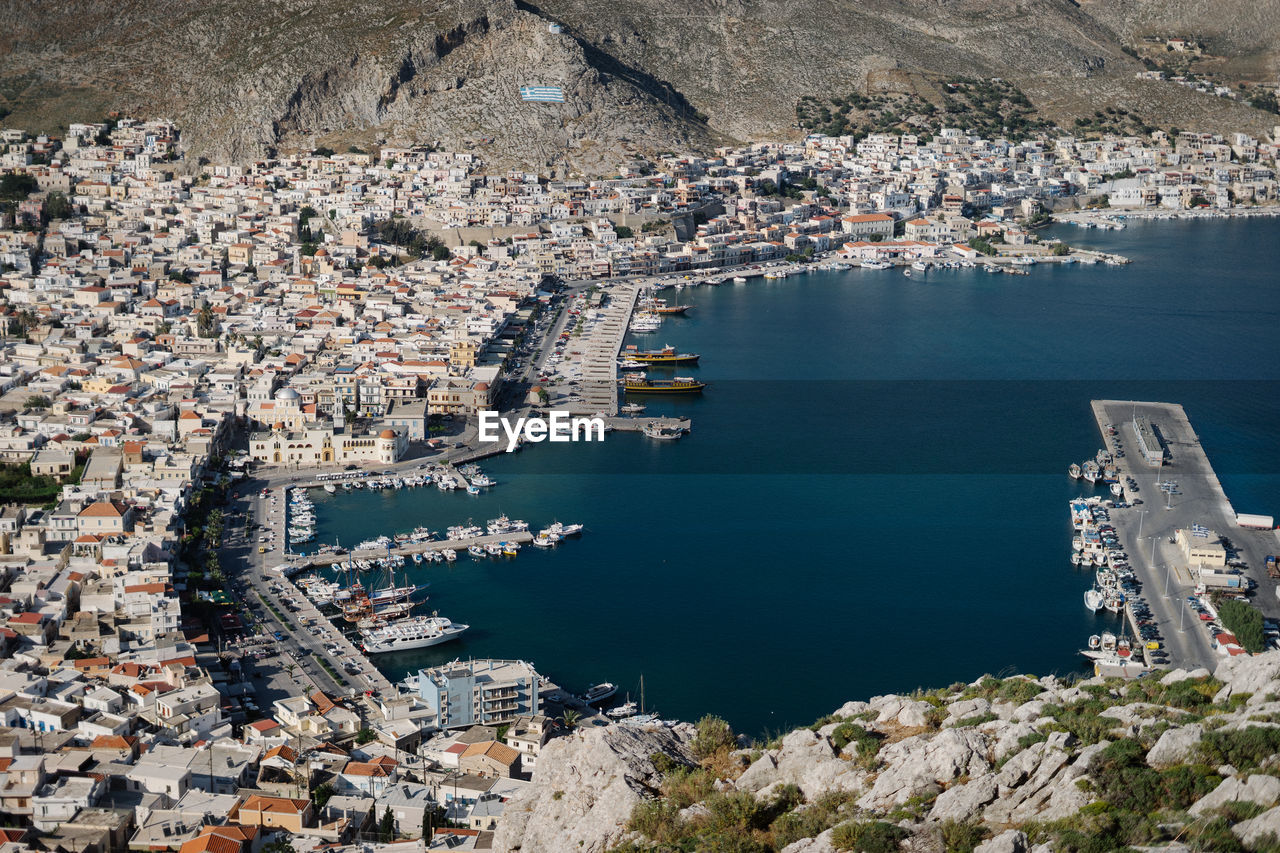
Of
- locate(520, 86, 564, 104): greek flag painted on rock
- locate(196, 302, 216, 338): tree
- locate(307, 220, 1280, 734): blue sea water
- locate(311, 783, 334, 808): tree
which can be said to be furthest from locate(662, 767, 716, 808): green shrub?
locate(520, 86, 564, 104): greek flag painted on rock

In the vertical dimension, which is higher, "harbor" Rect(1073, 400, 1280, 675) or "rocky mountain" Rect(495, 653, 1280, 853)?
"rocky mountain" Rect(495, 653, 1280, 853)

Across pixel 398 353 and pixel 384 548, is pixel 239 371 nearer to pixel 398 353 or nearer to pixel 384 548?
pixel 398 353

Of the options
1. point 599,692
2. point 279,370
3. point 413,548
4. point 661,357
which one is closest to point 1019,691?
point 599,692

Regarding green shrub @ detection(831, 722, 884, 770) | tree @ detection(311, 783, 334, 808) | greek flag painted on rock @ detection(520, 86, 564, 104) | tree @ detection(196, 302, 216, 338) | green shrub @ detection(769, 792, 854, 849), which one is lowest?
tree @ detection(311, 783, 334, 808)

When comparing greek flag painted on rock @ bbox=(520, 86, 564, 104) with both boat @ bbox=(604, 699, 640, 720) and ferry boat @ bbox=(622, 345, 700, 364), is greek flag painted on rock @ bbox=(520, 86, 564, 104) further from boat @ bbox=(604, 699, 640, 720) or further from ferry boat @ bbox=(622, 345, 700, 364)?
boat @ bbox=(604, 699, 640, 720)

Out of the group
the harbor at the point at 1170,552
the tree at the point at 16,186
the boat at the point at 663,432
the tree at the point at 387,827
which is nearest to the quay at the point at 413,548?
the boat at the point at 663,432

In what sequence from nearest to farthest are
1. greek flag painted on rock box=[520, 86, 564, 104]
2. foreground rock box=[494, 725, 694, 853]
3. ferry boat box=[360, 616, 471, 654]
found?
1. foreground rock box=[494, 725, 694, 853]
2. ferry boat box=[360, 616, 471, 654]
3. greek flag painted on rock box=[520, 86, 564, 104]

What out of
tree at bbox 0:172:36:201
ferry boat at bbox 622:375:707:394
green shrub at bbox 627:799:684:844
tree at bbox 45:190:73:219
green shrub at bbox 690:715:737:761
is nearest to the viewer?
green shrub at bbox 627:799:684:844
